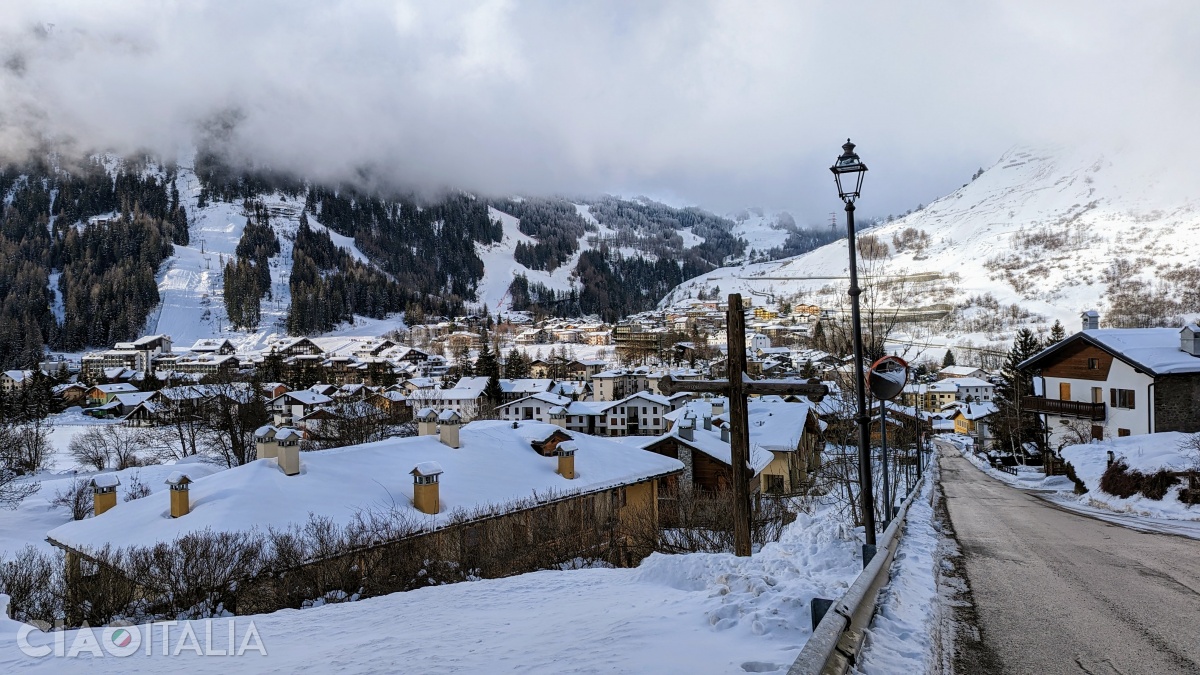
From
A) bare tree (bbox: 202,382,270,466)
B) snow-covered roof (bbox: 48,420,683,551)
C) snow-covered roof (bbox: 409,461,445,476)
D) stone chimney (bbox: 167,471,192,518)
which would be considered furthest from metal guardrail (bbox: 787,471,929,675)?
bare tree (bbox: 202,382,270,466)

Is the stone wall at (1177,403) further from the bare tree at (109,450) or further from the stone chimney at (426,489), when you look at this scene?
the bare tree at (109,450)

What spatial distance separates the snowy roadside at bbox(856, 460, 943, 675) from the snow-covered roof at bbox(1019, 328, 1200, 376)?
87.7ft

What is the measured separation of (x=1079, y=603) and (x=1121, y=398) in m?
31.3

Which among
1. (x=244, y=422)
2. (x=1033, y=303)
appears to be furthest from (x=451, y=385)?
(x=1033, y=303)

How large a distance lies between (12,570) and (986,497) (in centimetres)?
2780

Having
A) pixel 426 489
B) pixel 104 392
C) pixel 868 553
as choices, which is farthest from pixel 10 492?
pixel 104 392

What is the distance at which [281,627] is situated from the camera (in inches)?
320

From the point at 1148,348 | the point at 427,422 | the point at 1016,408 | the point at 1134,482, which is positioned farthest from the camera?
the point at 1016,408

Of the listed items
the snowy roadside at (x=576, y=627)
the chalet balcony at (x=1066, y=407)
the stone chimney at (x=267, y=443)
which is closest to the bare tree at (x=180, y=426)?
the stone chimney at (x=267, y=443)

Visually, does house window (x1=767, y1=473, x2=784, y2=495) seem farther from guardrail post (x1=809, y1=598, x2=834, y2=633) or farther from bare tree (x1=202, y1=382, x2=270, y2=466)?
bare tree (x1=202, y1=382, x2=270, y2=466)

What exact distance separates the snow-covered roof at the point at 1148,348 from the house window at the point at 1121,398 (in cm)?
174

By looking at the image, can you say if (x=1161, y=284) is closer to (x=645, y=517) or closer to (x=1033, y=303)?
(x=1033, y=303)

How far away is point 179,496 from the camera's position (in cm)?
1570

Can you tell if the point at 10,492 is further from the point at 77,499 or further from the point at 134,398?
the point at 134,398
